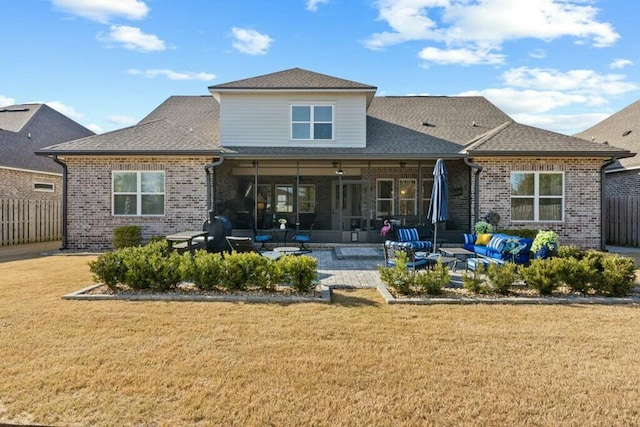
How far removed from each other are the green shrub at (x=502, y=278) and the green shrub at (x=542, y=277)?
0.26 metres

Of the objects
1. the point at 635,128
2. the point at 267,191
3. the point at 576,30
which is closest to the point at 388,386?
the point at 576,30

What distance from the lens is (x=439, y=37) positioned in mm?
15188

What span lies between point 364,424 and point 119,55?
15.7 m

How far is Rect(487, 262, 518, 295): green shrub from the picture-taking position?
271 inches

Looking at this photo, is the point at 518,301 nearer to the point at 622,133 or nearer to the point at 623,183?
the point at 623,183

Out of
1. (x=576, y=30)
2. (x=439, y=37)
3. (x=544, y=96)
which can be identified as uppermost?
(x=544, y=96)

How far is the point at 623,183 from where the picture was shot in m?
16.5

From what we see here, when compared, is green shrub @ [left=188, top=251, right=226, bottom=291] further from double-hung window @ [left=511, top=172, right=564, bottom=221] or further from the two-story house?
double-hung window @ [left=511, top=172, right=564, bottom=221]

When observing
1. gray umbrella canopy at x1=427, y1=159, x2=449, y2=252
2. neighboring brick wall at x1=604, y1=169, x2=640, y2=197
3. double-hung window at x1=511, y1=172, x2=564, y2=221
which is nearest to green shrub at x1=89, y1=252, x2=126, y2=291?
gray umbrella canopy at x1=427, y1=159, x2=449, y2=252

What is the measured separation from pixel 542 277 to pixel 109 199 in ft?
44.1

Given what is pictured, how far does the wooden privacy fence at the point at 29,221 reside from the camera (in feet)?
50.1

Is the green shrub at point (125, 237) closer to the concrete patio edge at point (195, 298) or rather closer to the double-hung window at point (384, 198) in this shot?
the concrete patio edge at point (195, 298)

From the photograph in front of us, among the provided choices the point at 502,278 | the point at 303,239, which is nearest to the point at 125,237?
the point at 303,239

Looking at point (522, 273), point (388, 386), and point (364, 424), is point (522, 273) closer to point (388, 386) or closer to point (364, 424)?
point (388, 386)
